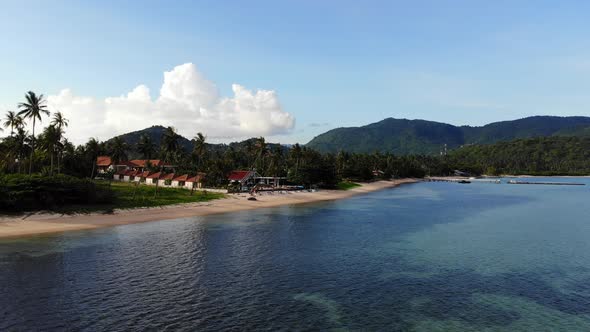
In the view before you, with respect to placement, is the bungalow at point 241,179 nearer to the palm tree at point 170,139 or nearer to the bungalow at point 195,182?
the bungalow at point 195,182

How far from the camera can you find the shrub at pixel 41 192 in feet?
190

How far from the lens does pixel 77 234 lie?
5141 centimetres

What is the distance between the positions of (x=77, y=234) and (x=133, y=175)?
86185 mm

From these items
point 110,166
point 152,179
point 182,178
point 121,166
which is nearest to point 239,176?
point 182,178

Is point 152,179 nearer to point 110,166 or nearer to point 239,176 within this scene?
point 239,176

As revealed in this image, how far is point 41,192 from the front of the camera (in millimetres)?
60438

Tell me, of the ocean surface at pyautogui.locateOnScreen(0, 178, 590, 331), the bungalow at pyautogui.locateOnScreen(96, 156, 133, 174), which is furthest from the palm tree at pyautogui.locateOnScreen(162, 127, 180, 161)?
the ocean surface at pyautogui.locateOnScreen(0, 178, 590, 331)

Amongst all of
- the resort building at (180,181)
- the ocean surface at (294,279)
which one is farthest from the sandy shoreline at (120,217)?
the resort building at (180,181)

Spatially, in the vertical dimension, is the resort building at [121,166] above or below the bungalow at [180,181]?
above

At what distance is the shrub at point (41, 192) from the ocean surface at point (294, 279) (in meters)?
14.3

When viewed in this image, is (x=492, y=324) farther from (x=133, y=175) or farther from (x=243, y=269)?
(x=133, y=175)

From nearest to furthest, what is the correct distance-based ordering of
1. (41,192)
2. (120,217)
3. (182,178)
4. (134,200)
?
(41,192)
(120,217)
(134,200)
(182,178)

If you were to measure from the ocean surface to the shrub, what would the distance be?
14.3 metres

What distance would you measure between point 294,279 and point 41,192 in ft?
160
